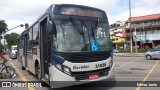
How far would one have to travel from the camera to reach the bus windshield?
8.55m

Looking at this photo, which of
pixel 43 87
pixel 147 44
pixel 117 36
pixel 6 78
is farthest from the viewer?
pixel 117 36

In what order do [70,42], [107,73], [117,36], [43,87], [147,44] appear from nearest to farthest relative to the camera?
[70,42] < [107,73] < [43,87] < [147,44] < [117,36]

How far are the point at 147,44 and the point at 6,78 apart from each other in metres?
67.8

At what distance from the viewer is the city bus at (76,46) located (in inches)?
334

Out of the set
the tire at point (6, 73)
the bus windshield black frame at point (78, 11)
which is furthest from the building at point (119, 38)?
the bus windshield black frame at point (78, 11)

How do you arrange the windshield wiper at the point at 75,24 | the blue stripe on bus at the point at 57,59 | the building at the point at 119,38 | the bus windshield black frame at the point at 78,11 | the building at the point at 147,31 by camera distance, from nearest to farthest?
the blue stripe on bus at the point at 57,59 < the windshield wiper at the point at 75,24 < the bus windshield black frame at the point at 78,11 < the building at the point at 147,31 < the building at the point at 119,38

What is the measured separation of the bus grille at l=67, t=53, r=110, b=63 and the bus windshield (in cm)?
18

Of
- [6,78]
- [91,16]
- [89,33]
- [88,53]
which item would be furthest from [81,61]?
[6,78]

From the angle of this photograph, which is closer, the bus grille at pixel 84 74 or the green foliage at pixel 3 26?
the bus grille at pixel 84 74

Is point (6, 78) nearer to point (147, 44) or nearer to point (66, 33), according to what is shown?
point (66, 33)

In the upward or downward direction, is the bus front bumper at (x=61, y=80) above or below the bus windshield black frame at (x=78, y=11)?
below

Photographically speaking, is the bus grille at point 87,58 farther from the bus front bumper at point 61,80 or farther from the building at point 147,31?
the building at point 147,31

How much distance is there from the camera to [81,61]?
862cm

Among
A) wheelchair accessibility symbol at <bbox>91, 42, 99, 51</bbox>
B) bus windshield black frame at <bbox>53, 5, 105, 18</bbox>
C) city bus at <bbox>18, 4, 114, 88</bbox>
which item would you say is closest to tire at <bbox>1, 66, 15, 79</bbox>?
city bus at <bbox>18, 4, 114, 88</bbox>
